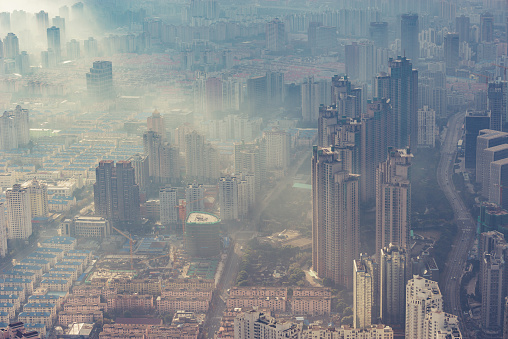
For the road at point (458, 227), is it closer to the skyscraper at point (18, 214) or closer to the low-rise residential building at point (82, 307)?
the low-rise residential building at point (82, 307)

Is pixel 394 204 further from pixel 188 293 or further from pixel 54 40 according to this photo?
pixel 54 40

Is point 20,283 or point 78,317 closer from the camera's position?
point 78,317

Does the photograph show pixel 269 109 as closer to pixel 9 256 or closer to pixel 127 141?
pixel 127 141

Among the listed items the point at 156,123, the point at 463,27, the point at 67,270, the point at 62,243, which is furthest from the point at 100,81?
the point at 67,270

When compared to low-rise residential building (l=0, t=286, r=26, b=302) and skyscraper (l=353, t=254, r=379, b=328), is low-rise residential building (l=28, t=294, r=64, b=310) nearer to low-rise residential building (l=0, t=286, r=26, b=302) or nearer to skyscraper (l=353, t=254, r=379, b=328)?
low-rise residential building (l=0, t=286, r=26, b=302)

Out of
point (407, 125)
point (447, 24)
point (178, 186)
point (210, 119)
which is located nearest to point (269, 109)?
point (210, 119)

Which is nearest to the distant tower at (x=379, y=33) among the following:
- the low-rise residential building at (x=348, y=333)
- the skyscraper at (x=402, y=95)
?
the skyscraper at (x=402, y=95)
